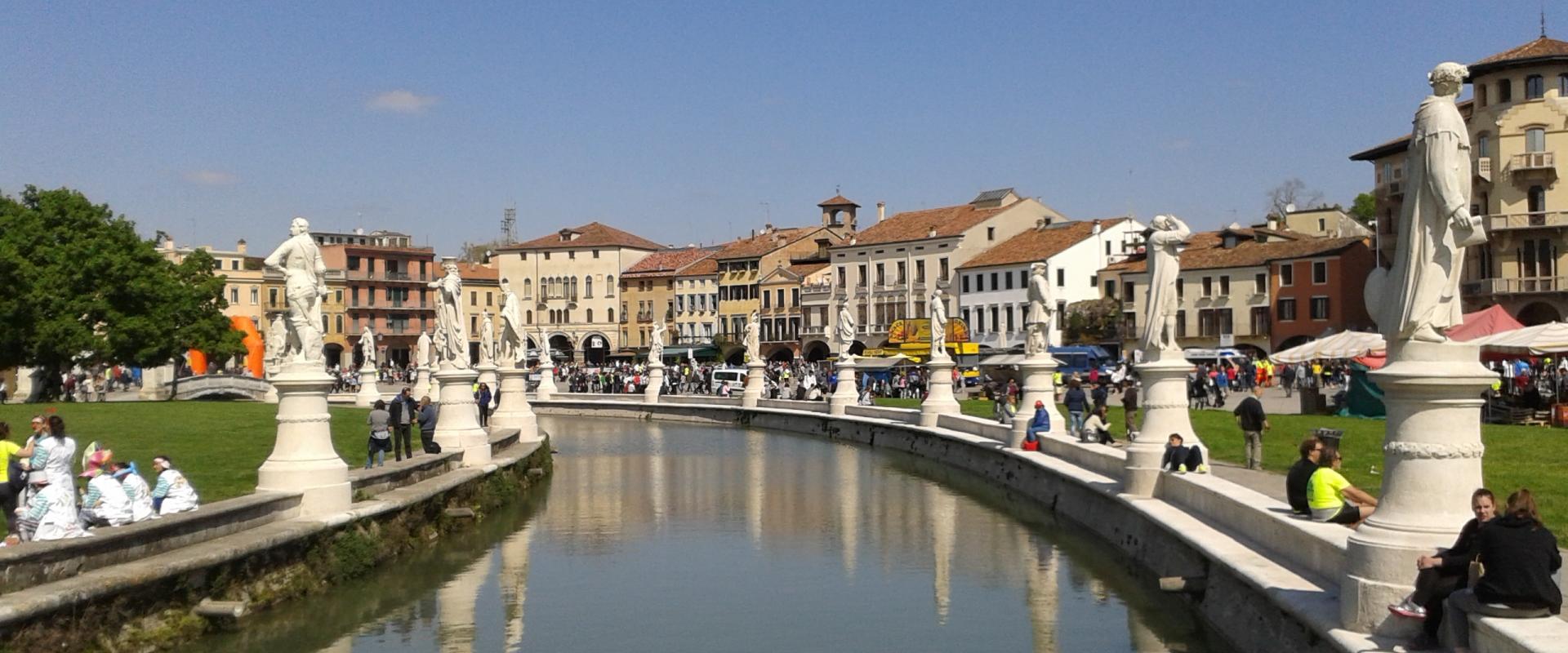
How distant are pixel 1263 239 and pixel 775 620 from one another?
7133 cm

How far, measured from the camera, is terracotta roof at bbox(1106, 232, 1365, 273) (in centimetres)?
7212

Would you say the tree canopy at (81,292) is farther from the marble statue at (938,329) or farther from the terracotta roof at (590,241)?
the terracotta roof at (590,241)

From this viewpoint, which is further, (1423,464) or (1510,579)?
(1423,464)

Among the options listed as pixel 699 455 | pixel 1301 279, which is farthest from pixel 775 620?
pixel 1301 279

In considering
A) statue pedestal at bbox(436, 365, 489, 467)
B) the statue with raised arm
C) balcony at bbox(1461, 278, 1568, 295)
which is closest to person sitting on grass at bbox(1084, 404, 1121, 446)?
statue pedestal at bbox(436, 365, 489, 467)

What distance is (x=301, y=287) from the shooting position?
1725 cm

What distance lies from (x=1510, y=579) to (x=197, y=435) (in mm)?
26279

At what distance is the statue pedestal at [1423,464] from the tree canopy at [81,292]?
49.8 meters

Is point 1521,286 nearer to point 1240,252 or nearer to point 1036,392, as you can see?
point 1240,252

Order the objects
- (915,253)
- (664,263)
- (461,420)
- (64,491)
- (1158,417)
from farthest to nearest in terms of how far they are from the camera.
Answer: (664,263)
(915,253)
(461,420)
(1158,417)
(64,491)

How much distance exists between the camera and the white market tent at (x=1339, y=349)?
1348 inches

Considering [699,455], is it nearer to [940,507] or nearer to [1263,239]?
[940,507]

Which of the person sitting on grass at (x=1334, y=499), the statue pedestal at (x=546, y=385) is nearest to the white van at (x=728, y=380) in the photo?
the statue pedestal at (x=546, y=385)

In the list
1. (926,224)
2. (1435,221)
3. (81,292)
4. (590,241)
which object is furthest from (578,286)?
(1435,221)
